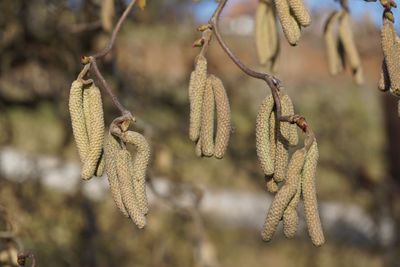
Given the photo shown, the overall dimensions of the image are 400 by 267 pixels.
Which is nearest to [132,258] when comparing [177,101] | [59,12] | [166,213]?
[166,213]

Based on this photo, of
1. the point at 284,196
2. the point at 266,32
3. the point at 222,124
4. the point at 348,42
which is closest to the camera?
the point at 284,196

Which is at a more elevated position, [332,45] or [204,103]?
[204,103]

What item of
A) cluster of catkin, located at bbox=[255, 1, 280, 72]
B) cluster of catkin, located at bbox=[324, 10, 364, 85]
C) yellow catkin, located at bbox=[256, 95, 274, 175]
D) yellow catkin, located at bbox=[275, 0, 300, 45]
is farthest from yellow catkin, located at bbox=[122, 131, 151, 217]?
cluster of catkin, located at bbox=[324, 10, 364, 85]

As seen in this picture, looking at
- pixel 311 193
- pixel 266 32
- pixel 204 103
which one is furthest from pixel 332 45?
pixel 311 193

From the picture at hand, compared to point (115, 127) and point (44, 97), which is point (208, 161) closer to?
point (44, 97)

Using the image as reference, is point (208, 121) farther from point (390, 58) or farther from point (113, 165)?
point (390, 58)

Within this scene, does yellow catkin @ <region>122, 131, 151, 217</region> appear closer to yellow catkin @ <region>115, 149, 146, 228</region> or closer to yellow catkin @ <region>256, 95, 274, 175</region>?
yellow catkin @ <region>115, 149, 146, 228</region>
